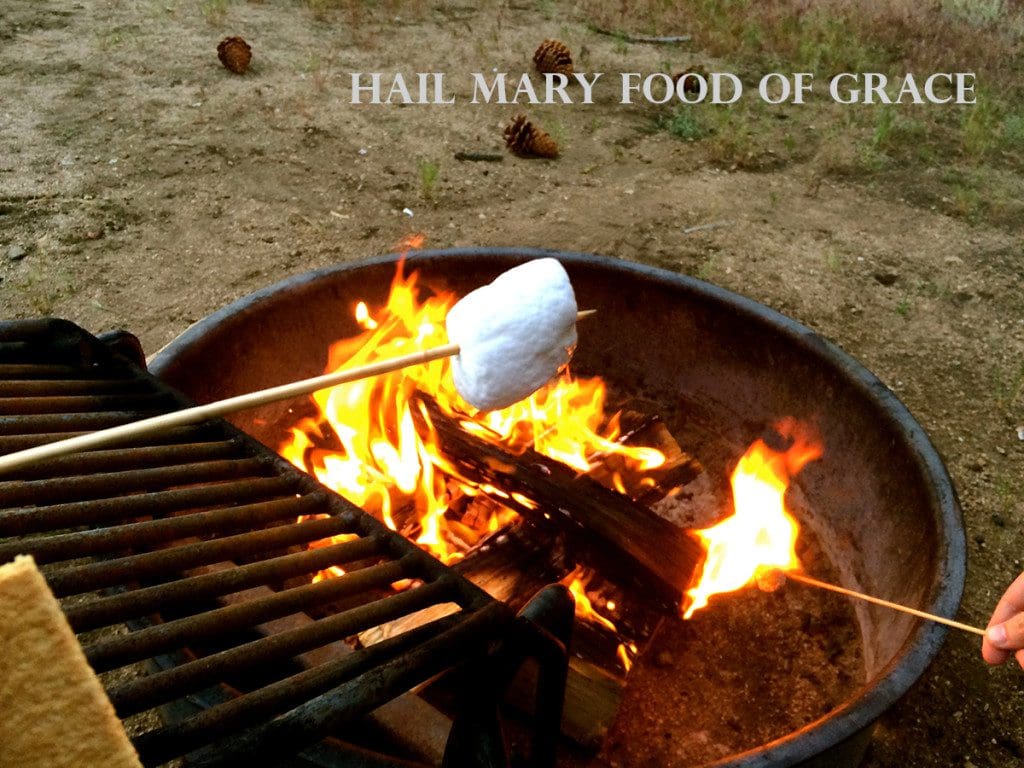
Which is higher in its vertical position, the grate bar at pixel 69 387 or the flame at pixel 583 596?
the grate bar at pixel 69 387

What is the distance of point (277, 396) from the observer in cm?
118

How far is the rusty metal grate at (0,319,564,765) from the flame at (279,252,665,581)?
963 mm

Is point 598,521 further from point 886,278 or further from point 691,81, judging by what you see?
point 691,81

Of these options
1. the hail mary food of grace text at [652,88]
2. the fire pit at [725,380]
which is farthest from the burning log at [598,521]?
the hail mary food of grace text at [652,88]

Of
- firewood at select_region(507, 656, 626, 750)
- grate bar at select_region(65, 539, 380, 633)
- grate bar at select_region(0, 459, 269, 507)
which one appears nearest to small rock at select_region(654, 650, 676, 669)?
firewood at select_region(507, 656, 626, 750)

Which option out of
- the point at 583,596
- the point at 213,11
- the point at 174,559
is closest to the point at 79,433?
the point at 174,559

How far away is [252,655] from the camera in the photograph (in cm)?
105

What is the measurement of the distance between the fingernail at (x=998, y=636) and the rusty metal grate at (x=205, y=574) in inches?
34.4

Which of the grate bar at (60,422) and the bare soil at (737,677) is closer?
the grate bar at (60,422)

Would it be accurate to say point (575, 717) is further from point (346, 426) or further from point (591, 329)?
point (591, 329)

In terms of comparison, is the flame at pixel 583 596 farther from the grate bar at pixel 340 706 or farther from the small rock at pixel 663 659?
the grate bar at pixel 340 706

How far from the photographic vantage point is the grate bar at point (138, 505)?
1185 mm

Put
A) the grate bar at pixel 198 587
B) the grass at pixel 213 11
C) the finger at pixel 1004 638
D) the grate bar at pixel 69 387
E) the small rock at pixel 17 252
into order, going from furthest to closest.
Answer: the grass at pixel 213 11 → the small rock at pixel 17 252 → the grate bar at pixel 69 387 → the finger at pixel 1004 638 → the grate bar at pixel 198 587

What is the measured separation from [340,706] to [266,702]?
0.10 m
